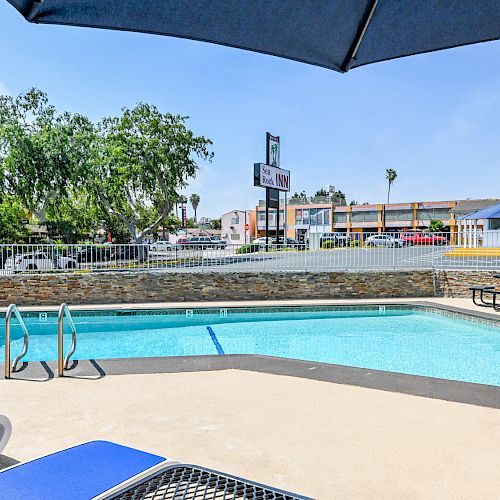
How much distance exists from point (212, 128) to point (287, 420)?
20163mm

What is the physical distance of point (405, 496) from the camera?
2795 millimetres

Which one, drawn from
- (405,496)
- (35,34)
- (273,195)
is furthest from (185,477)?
(273,195)

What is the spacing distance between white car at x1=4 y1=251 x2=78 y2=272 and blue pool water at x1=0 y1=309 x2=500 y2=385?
200 centimetres

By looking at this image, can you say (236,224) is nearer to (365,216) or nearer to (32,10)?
(365,216)

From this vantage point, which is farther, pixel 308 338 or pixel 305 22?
pixel 308 338

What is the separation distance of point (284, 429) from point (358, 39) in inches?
121

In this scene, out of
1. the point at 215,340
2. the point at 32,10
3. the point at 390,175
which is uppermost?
the point at 390,175

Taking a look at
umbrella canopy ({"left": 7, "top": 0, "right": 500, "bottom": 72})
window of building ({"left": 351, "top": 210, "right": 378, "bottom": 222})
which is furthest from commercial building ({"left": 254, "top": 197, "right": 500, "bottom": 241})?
umbrella canopy ({"left": 7, "top": 0, "right": 500, "bottom": 72})

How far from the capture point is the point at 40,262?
42.1 ft

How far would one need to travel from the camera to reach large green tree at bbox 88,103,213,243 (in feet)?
70.0

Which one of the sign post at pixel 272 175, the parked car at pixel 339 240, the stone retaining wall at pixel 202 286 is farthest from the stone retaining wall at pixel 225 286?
the sign post at pixel 272 175

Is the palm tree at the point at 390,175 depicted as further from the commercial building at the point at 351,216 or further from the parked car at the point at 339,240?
the parked car at the point at 339,240

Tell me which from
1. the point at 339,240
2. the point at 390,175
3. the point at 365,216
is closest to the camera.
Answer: the point at 339,240

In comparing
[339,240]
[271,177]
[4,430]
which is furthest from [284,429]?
[271,177]
